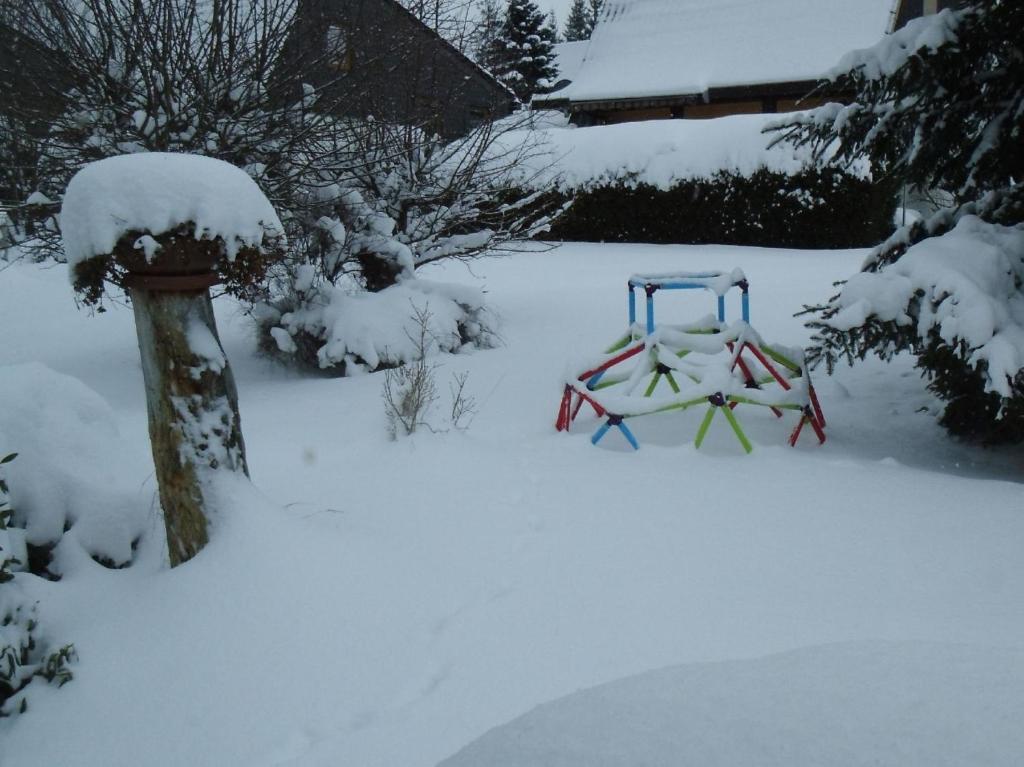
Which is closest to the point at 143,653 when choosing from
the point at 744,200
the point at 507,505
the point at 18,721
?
the point at 18,721

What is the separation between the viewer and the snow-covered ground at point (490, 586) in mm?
2338

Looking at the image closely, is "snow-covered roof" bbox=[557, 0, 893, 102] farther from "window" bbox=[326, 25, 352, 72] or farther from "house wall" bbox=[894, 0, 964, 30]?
"window" bbox=[326, 25, 352, 72]

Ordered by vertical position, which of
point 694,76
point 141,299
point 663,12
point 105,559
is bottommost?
point 105,559

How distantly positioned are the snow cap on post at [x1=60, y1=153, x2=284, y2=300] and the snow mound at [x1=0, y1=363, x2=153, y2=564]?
74 cm

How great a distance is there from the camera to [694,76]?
792 inches

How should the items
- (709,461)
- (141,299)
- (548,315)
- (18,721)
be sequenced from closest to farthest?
(18,721) → (141,299) → (709,461) → (548,315)

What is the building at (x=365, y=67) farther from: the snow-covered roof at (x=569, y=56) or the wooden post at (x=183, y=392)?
the snow-covered roof at (x=569, y=56)

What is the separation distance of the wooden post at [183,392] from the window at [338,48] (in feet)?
15.7

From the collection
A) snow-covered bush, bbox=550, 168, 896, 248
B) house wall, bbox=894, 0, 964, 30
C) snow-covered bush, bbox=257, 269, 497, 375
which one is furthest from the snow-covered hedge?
house wall, bbox=894, 0, 964, 30

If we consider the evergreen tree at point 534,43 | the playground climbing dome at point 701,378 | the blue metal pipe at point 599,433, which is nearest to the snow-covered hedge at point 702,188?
the playground climbing dome at point 701,378

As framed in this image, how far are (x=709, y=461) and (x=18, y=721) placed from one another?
3133mm

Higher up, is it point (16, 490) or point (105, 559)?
point (16, 490)

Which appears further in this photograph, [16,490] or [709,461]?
[709,461]

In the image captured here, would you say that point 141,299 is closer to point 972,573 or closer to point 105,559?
point 105,559
